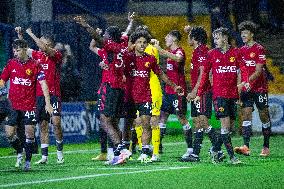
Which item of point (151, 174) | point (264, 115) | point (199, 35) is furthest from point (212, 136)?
point (264, 115)

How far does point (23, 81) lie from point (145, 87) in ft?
7.18

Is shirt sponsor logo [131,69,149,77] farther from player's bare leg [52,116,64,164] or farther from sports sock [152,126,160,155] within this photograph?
player's bare leg [52,116,64,164]

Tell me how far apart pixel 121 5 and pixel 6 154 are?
66.2 ft

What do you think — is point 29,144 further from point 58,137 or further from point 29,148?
point 58,137

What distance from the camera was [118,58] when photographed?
1513 centimetres

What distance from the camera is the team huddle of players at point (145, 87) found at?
14.4 meters

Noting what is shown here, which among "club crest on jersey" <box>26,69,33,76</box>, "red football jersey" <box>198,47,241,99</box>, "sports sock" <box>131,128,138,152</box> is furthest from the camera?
"sports sock" <box>131,128,138,152</box>

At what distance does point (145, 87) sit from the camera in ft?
50.7

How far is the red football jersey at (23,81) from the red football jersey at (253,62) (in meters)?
4.55

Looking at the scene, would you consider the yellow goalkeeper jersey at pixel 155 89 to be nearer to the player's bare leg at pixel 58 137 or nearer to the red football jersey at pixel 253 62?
the red football jersey at pixel 253 62

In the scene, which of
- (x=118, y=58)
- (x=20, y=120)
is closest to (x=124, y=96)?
(x=118, y=58)

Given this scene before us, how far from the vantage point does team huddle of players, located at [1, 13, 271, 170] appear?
14383 millimetres

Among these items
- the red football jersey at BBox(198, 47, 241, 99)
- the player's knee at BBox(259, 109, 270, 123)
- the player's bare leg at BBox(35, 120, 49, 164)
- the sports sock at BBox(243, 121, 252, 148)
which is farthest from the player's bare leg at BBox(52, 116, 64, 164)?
the player's knee at BBox(259, 109, 270, 123)

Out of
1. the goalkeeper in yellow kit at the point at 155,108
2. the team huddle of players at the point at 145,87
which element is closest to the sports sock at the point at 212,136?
the team huddle of players at the point at 145,87
